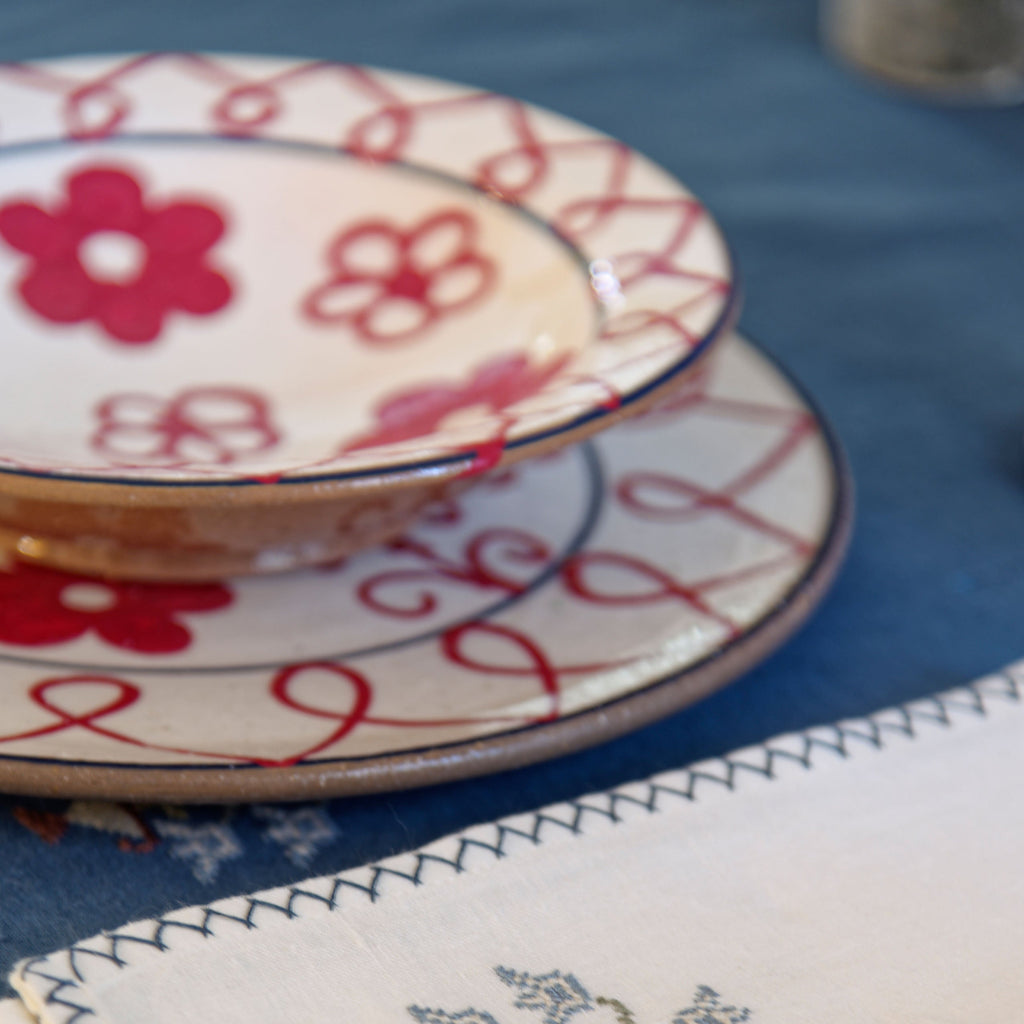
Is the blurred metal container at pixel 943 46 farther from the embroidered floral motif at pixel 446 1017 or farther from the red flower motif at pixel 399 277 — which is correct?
the embroidered floral motif at pixel 446 1017

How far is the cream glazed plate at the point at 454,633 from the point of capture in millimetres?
297

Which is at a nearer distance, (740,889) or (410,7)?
(740,889)

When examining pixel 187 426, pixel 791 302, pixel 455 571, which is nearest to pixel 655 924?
pixel 455 571

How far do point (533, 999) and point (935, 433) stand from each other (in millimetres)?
306

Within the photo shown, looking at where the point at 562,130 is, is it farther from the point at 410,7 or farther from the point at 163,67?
the point at 410,7

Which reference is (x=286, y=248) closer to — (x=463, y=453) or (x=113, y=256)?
(x=113, y=256)

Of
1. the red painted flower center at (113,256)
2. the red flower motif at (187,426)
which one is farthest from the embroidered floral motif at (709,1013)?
the red painted flower center at (113,256)

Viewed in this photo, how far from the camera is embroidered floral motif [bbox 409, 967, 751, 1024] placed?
25 centimetres

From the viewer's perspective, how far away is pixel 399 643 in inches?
13.5

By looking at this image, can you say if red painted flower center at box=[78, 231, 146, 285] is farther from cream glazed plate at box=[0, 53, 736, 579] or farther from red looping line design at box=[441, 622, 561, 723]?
red looping line design at box=[441, 622, 561, 723]

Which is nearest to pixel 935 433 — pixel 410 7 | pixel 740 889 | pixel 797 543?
pixel 797 543

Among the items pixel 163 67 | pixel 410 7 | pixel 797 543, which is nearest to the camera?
pixel 797 543

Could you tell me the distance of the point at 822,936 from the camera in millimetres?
276

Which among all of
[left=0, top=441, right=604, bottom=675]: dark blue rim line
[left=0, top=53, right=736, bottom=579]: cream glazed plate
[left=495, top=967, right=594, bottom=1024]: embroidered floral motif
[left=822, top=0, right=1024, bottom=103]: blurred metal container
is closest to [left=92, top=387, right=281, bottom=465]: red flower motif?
[left=0, top=53, right=736, bottom=579]: cream glazed plate
